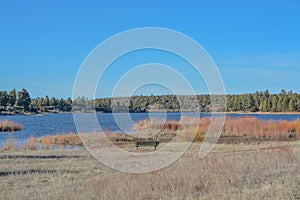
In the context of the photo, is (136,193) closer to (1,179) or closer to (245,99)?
(1,179)

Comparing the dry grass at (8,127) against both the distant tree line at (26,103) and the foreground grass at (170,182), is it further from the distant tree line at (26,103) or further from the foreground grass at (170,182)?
the distant tree line at (26,103)

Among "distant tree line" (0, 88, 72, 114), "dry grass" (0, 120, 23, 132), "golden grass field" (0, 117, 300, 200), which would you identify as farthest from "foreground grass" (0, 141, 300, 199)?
"distant tree line" (0, 88, 72, 114)

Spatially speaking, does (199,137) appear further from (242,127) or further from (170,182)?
(170,182)

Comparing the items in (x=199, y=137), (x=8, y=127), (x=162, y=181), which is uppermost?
(x=199, y=137)

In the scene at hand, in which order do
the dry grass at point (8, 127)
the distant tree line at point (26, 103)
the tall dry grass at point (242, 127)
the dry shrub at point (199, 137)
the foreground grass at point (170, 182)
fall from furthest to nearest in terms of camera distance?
the distant tree line at point (26, 103)
the dry grass at point (8, 127)
the tall dry grass at point (242, 127)
the dry shrub at point (199, 137)
the foreground grass at point (170, 182)

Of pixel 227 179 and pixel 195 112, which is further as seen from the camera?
pixel 195 112

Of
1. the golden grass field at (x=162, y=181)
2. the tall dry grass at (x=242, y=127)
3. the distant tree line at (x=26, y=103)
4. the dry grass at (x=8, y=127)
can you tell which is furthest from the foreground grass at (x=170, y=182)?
the distant tree line at (x=26, y=103)

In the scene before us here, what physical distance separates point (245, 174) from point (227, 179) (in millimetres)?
1101

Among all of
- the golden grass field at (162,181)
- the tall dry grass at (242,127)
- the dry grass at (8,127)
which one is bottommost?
the golden grass field at (162,181)

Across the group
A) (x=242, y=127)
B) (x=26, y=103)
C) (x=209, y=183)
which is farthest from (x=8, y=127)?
(x=26, y=103)

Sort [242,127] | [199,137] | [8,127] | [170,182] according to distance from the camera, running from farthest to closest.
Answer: [8,127]
[242,127]
[199,137]
[170,182]

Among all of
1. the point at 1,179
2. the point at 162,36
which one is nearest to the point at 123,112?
the point at 162,36

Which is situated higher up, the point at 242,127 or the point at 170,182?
the point at 242,127

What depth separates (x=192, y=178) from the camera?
399 inches
